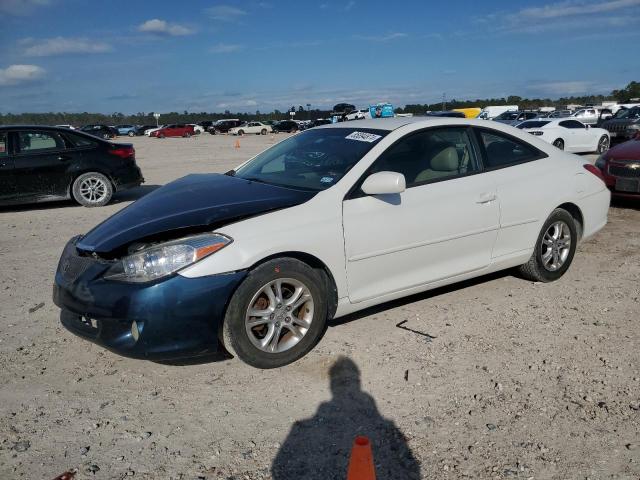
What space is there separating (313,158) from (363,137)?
0.43 metres

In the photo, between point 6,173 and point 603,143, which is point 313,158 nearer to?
point 6,173

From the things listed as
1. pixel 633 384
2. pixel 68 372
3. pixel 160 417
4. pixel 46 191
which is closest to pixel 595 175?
pixel 633 384

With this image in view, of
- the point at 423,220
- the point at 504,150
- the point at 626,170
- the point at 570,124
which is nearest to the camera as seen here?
the point at 423,220

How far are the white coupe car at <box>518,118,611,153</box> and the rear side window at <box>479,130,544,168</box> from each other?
565 inches

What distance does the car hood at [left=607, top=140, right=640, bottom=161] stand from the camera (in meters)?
8.43

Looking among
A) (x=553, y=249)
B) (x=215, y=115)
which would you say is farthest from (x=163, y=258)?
(x=215, y=115)

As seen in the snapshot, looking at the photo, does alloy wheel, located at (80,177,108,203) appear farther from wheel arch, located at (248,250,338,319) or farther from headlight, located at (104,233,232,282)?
wheel arch, located at (248,250,338,319)

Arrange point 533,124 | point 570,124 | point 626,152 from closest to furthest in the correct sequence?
point 626,152, point 570,124, point 533,124

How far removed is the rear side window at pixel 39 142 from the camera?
9688 millimetres

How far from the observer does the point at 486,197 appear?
4.62m

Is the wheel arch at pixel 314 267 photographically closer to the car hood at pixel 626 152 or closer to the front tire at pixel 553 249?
→ the front tire at pixel 553 249

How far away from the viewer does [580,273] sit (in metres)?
5.73

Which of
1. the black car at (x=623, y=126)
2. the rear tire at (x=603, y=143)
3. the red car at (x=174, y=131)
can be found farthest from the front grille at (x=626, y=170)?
the red car at (x=174, y=131)

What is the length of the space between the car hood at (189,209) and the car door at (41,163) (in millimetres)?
6256
